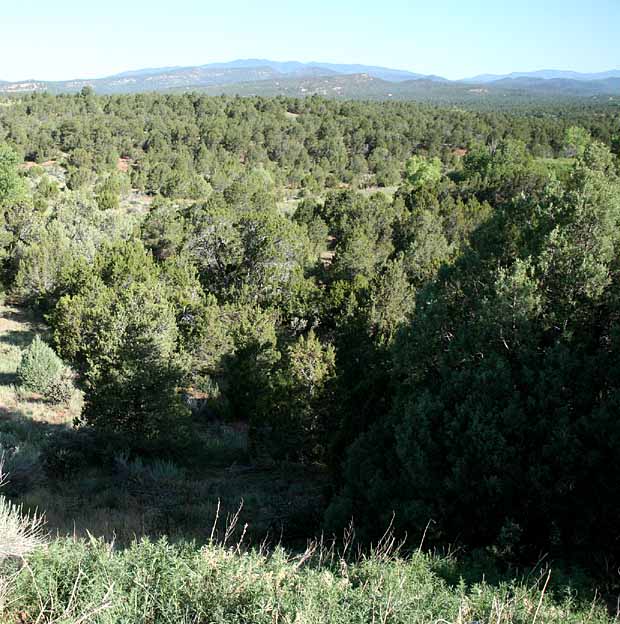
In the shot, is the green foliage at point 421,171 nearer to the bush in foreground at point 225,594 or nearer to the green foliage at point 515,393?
the green foliage at point 515,393

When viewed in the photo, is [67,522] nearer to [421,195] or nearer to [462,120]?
[421,195]

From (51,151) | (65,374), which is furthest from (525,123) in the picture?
(65,374)

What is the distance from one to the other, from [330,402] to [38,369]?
8.08m

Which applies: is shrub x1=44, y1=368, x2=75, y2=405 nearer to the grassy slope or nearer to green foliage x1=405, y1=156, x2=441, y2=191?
the grassy slope

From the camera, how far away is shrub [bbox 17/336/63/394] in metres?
14.7

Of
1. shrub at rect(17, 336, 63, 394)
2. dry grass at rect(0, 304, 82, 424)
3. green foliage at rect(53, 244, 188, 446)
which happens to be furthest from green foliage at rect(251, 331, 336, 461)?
shrub at rect(17, 336, 63, 394)

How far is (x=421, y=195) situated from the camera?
122 feet

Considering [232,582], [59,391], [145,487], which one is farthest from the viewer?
[59,391]

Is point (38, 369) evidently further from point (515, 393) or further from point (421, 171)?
point (421, 171)

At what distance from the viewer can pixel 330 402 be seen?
11.9 metres

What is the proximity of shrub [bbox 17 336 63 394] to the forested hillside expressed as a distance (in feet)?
0.24

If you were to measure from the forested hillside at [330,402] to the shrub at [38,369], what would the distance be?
7cm

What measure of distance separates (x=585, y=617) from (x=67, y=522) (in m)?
6.57

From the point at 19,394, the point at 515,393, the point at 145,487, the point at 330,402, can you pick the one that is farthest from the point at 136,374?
the point at 515,393
